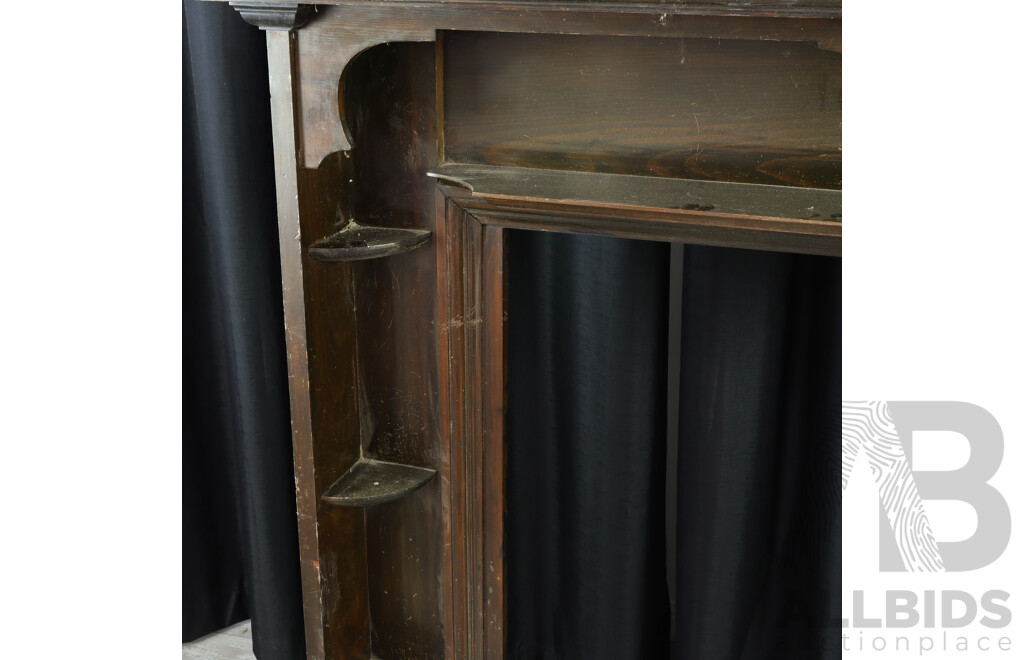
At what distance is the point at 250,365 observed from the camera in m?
2.00

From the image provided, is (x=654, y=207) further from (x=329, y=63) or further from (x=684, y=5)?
(x=329, y=63)

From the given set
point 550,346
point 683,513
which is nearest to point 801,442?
point 683,513

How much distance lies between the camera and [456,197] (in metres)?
1.48

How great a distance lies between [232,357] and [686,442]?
38.8 inches

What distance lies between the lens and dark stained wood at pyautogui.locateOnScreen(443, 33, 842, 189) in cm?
128

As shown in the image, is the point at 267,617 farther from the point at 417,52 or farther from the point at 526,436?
the point at 417,52

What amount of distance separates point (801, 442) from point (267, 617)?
47.1 inches

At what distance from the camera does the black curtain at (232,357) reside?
190 cm

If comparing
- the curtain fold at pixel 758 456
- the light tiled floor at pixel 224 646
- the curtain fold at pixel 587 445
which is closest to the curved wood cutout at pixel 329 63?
the curtain fold at pixel 587 445

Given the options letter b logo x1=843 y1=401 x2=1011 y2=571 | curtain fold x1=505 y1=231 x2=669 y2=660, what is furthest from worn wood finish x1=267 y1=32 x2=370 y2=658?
letter b logo x1=843 y1=401 x2=1011 y2=571

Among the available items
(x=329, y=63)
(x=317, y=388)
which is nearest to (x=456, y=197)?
(x=329, y=63)

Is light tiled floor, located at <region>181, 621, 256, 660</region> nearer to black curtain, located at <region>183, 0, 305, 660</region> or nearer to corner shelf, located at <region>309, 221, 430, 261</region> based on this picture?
black curtain, located at <region>183, 0, 305, 660</region>

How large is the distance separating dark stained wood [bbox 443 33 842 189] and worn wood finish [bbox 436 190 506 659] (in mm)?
153

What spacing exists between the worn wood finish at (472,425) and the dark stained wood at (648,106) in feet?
0.50
